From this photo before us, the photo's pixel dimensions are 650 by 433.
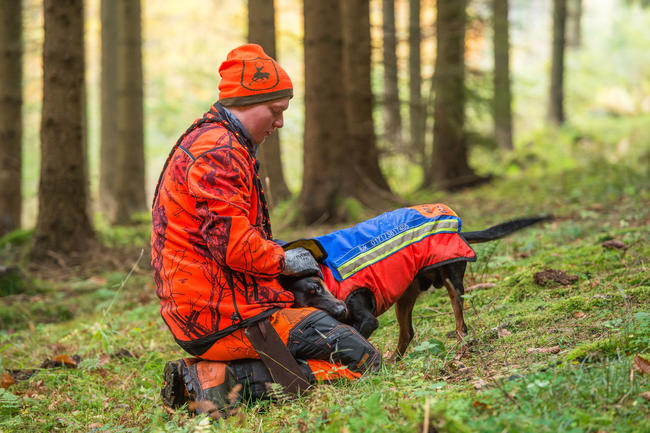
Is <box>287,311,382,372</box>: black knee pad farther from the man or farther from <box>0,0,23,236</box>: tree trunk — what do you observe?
<box>0,0,23,236</box>: tree trunk

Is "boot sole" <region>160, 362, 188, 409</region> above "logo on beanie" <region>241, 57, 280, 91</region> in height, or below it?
below

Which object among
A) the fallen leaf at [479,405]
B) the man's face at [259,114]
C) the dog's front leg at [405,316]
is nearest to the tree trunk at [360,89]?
the dog's front leg at [405,316]

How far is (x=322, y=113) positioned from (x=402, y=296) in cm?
561

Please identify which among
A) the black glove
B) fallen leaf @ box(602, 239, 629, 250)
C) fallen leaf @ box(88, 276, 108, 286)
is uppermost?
the black glove

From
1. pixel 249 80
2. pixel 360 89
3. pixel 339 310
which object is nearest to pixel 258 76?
pixel 249 80

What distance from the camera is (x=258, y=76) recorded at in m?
3.71

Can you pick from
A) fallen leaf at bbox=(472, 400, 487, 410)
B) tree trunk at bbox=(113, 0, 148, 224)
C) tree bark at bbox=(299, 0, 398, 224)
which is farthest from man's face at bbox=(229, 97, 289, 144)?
tree trunk at bbox=(113, 0, 148, 224)

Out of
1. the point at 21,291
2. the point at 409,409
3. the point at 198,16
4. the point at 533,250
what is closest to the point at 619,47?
the point at 198,16

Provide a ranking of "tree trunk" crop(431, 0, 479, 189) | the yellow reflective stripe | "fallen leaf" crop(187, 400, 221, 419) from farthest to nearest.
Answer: "tree trunk" crop(431, 0, 479, 189)
the yellow reflective stripe
"fallen leaf" crop(187, 400, 221, 419)

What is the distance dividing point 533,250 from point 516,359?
2916mm

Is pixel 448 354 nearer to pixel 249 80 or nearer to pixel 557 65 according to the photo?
pixel 249 80

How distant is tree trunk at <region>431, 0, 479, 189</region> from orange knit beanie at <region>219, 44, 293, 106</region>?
9501 mm

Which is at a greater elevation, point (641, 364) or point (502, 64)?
point (502, 64)

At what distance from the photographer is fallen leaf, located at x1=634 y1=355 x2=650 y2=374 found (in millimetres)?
2938
